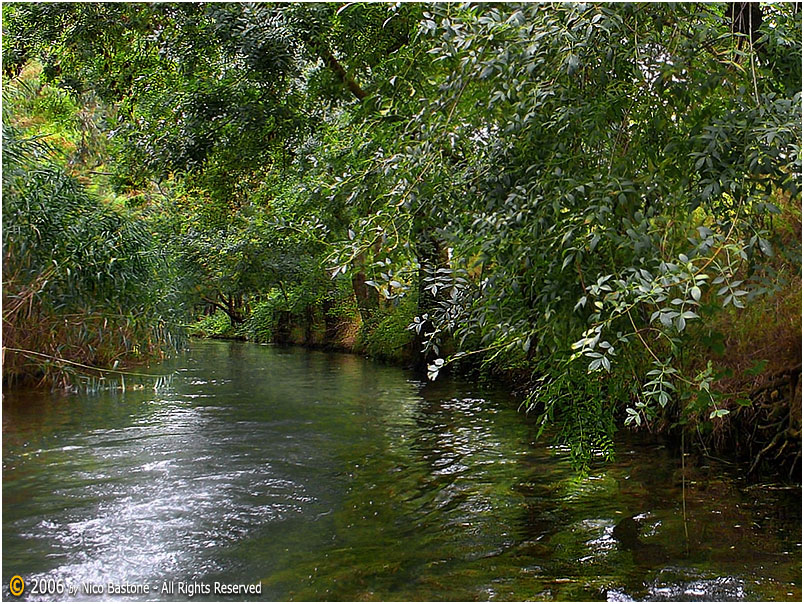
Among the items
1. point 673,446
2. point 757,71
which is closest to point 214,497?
point 673,446

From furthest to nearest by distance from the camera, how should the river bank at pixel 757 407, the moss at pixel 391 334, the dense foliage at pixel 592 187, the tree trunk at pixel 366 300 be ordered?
the tree trunk at pixel 366 300 < the moss at pixel 391 334 < the river bank at pixel 757 407 < the dense foliage at pixel 592 187

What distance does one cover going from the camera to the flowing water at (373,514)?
4293mm

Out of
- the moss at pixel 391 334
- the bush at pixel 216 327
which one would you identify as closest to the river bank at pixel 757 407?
the moss at pixel 391 334

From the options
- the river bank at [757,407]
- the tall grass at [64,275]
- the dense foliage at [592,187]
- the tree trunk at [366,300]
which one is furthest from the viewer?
the tree trunk at [366,300]

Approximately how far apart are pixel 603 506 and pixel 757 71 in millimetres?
3186

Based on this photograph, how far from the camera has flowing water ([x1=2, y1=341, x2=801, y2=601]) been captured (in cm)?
429

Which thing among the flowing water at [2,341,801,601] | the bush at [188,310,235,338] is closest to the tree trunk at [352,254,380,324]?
the flowing water at [2,341,801,601]

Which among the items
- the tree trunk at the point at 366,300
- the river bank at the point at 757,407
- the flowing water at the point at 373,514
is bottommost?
the flowing water at the point at 373,514

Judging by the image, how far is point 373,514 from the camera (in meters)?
5.57

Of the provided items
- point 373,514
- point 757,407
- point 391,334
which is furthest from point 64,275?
point 391,334

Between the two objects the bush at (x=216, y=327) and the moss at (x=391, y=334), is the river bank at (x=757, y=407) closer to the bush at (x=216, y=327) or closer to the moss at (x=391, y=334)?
the moss at (x=391, y=334)

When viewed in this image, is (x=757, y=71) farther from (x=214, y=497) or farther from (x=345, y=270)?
(x=214, y=497)

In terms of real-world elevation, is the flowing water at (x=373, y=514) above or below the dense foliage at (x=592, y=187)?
below

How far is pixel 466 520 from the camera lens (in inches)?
210
